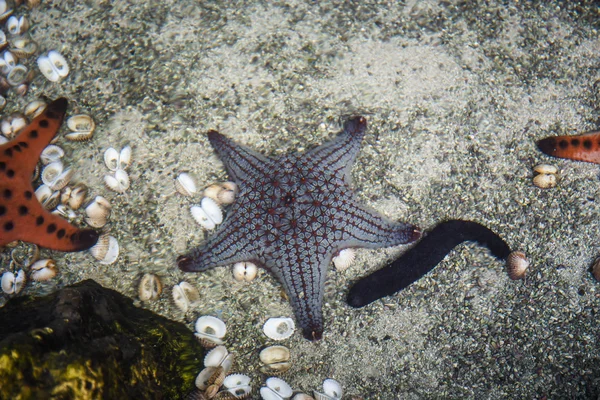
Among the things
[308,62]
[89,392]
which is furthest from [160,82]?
[89,392]

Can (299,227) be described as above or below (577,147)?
below

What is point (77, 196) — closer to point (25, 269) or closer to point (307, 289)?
point (25, 269)

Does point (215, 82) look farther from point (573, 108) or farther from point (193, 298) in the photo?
point (573, 108)

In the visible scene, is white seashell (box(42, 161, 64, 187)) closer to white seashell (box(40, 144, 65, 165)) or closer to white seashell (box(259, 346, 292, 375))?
white seashell (box(40, 144, 65, 165))

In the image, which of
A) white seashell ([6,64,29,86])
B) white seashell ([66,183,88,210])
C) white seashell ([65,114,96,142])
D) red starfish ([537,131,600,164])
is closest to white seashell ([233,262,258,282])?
white seashell ([66,183,88,210])

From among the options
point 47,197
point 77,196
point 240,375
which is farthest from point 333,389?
point 47,197

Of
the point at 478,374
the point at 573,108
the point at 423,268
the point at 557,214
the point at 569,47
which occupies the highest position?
the point at 569,47
